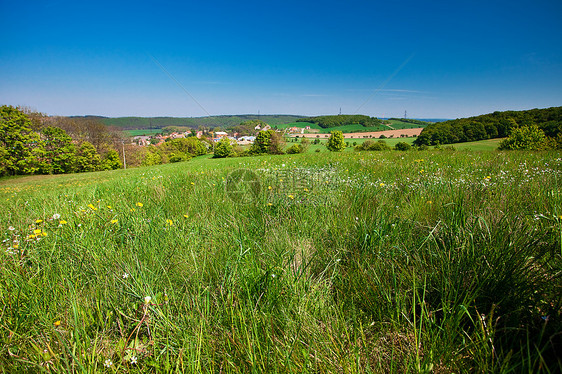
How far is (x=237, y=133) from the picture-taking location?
2389 cm

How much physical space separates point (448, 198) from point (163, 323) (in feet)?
9.79

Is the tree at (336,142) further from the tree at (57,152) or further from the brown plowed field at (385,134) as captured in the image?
the tree at (57,152)

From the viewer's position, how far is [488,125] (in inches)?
1848

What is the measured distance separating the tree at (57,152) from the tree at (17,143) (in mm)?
1689

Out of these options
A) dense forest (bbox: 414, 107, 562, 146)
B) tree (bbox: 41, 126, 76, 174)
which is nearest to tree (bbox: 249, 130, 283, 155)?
dense forest (bbox: 414, 107, 562, 146)

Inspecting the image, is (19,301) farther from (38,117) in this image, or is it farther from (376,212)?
(38,117)

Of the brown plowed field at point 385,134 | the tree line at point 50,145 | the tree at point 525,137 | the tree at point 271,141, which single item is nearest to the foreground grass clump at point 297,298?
the tree at point 271,141

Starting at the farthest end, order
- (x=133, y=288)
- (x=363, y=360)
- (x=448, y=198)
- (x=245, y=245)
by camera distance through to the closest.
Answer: (x=448, y=198)
(x=245, y=245)
(x=133, y=288)
(x=363, y=360)

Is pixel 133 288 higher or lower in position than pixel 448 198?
lower

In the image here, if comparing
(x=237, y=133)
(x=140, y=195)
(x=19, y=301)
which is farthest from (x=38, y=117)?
(x=19, y=301)
